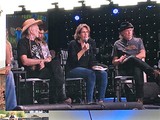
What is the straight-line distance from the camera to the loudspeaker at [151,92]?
8.65 ft

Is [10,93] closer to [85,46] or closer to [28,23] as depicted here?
[28,23]

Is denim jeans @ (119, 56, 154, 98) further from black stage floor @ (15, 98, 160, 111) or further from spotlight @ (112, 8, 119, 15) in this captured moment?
spotlight @ (112, 8, 119, 15)

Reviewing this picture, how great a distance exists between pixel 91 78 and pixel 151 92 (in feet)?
1.65

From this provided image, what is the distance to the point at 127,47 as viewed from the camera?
273cm

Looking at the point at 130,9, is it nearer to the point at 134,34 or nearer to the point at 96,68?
the point at 134,34

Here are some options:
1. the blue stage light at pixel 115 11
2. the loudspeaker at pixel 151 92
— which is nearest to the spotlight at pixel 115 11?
the blue stage light at pixel 115 11

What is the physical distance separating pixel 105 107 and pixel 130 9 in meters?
0.83

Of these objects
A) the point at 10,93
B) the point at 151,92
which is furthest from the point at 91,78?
the point at 10,93

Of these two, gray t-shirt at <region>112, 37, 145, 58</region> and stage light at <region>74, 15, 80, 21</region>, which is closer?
gray t-shirt at <region>112, 37, 145, 58</region>

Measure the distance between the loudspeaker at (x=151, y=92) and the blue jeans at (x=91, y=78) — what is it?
0.33 m

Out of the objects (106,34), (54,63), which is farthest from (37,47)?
(106,34)

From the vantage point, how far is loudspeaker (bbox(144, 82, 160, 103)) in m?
2.64

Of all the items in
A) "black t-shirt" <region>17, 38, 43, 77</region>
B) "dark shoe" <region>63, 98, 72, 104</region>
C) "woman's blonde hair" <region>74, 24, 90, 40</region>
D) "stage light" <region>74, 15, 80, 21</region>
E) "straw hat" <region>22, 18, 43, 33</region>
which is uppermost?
"stage light" <region>74, 15, 80, 21</region>

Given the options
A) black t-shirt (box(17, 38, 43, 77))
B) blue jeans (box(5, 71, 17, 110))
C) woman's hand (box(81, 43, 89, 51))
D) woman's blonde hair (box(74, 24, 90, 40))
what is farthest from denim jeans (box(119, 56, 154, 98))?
blue jeans (box(5, 71, 17, 110))
